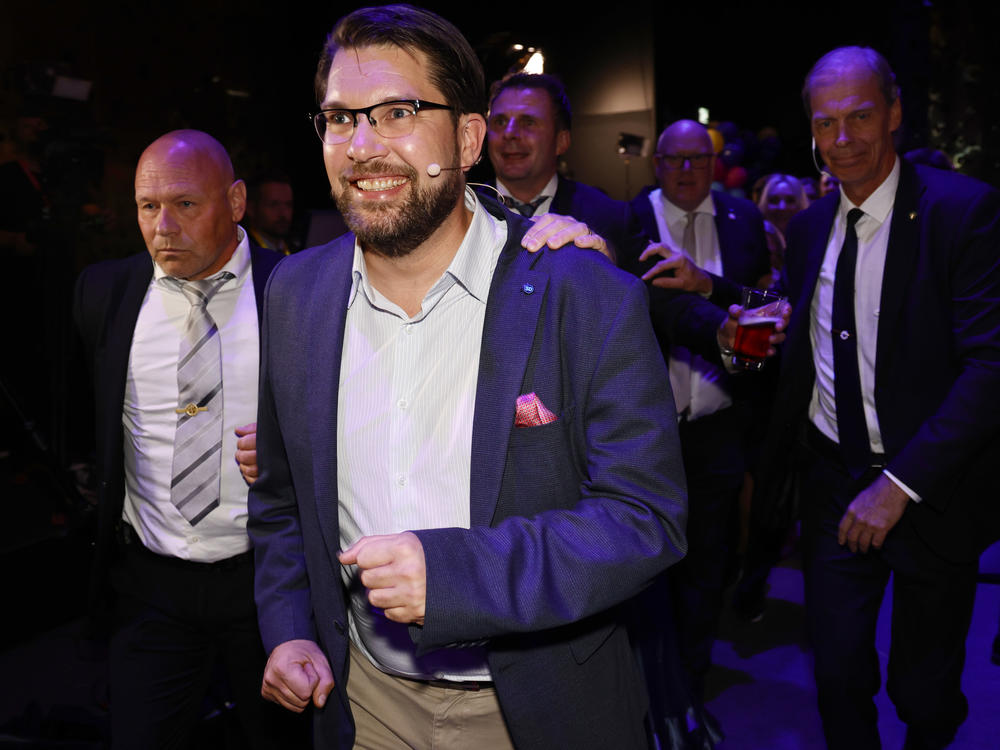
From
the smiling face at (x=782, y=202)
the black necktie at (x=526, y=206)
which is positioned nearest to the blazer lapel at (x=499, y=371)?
the black necktie at (x=526, y=206)

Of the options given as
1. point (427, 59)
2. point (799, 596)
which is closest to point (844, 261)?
point (427, 59)

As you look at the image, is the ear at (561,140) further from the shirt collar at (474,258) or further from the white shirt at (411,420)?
the white shirt at (411,420)

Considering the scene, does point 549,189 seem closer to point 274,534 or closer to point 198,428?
point 198,428

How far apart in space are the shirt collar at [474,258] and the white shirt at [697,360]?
1.91 metres

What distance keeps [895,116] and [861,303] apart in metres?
0.66

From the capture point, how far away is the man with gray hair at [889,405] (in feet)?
7.42

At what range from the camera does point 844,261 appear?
2496 mm

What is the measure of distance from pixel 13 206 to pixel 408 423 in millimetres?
4247

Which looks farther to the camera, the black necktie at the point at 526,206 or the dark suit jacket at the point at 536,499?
the black necktie at the point at 526,206

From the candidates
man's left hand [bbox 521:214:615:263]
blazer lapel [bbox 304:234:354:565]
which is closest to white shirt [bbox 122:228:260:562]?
blazer lapel [bbox 304:234:354:565]

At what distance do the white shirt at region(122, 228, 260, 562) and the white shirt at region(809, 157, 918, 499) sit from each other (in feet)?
5.64

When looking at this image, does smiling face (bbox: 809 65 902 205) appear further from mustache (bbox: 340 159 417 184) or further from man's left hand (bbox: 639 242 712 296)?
mustache (bbox: 340 159 417 184)

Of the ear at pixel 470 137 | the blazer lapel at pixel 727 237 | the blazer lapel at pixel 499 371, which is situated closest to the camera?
the blazer lapel at pixel 499 371

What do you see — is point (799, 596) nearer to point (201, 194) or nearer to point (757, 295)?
point (757, 295)
